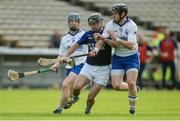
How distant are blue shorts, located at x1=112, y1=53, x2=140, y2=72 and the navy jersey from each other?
253mm

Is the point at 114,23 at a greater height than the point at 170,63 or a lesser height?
greater

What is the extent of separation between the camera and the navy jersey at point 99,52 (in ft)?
53.4

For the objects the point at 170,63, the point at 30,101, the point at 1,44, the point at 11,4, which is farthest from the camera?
the point at 11,4

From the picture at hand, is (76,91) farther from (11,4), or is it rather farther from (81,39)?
(11,4)

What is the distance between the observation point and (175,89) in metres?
29.5

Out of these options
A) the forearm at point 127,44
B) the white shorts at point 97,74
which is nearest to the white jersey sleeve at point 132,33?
the forearm at point 127,44

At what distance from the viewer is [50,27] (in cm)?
3278

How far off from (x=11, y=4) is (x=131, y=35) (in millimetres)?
18555

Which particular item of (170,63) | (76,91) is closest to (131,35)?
(76,91)

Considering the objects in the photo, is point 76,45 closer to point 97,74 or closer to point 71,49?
point 71,49

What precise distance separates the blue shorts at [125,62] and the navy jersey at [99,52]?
25 centimetres

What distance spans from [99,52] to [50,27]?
16.6m

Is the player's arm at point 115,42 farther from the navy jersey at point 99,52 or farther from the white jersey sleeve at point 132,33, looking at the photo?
the navy jersey at point 99,52

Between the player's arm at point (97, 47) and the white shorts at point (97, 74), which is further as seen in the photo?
the white shorts at point (97, 74)
